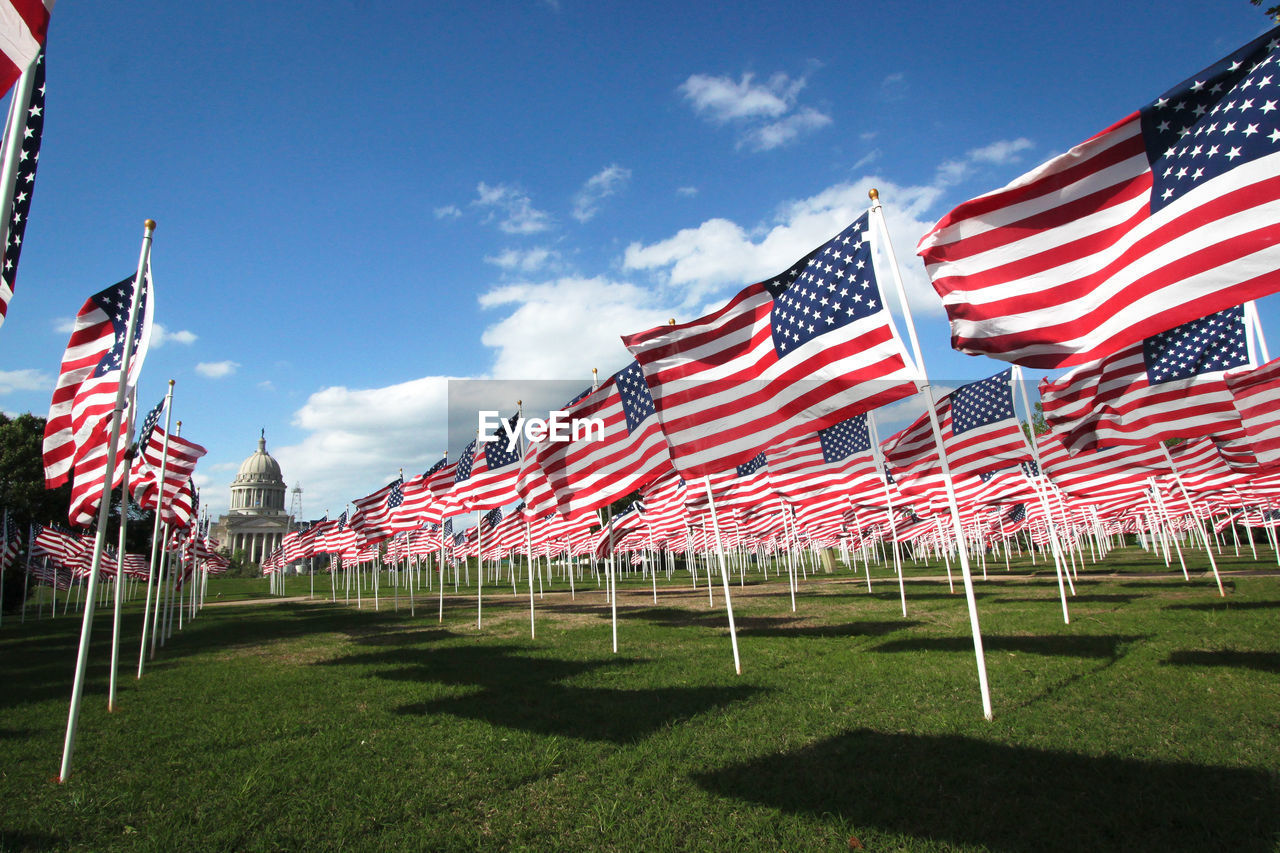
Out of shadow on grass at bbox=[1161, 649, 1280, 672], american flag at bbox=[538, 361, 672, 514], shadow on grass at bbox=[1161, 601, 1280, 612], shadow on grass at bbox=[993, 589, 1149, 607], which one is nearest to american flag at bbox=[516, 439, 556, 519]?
american flag at bbox=[538, 361, 672, 514]

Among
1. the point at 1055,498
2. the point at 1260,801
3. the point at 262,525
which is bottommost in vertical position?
the point at 1260,801

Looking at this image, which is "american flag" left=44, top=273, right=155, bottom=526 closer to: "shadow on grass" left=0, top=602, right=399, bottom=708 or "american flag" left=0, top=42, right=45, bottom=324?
"american flag" left=0, top=42, right=45, bottom=324

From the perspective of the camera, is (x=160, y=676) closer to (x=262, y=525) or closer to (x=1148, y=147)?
(x=1148, y=147)

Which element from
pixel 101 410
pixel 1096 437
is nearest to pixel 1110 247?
pixel 1096 437

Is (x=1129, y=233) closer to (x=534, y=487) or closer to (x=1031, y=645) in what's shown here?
(x=1031, y=645)

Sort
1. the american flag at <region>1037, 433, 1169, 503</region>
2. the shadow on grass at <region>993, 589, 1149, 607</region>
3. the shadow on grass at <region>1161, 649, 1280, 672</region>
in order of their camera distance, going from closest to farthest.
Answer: the shadow on grass at <region>1161, 649, 1280, 672</region>
the american flag at <region>1037, 433, 1169, 503</region>
the shadow on grass at <region>993, 589, 1149, 607</region>

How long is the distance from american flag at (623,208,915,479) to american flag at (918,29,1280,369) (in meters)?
1.30

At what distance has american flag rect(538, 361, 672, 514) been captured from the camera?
1312 cm

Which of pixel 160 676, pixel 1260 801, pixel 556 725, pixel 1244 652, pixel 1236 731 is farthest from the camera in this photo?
pixel 160 676

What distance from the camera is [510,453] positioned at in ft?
61.0

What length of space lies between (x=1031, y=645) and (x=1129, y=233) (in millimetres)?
9164

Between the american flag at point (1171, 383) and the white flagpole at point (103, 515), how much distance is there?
14.5 meters

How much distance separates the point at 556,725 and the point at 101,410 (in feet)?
23.9

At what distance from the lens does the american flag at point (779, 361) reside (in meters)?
8.26
